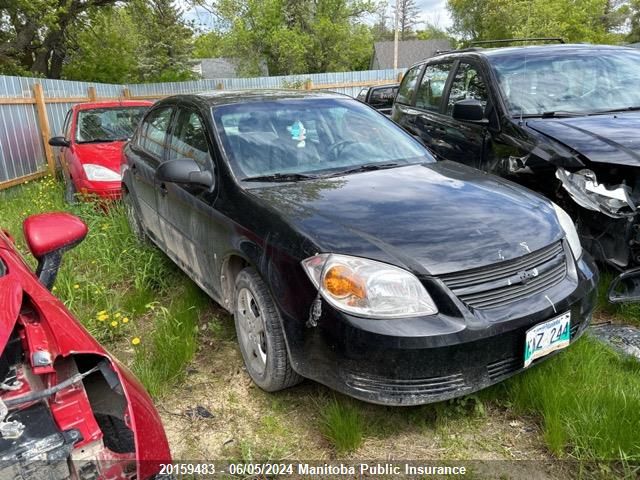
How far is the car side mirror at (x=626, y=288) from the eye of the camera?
3.16 metres

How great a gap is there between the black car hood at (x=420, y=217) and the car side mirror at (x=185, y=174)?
0.43 m

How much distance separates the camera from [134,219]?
204 inches

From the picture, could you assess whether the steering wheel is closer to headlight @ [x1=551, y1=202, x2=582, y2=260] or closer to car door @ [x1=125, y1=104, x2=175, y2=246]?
headlight @ [x1=551, y1=202, x2=582, y2=260]

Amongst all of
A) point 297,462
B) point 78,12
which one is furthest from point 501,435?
point 78,12

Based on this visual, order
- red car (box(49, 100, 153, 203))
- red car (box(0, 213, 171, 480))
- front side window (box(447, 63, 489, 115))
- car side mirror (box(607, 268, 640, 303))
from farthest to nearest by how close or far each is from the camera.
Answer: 1. red car (box(49, 100, 153, 203))
2. front side window (box(447, 63, 489, 115))
3. car side mirror (box(607, 268, 640, 303))
4. red car (box(0, 213, 171, 480))

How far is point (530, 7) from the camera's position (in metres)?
35.6

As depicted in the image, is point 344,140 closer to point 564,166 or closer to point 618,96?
point 564,166

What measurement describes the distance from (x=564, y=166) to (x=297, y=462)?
102 inches

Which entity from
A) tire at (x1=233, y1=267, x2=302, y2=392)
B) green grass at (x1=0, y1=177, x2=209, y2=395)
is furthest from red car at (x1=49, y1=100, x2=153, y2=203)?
tire at (x1=233, y1=267, x2=302, y2=392)

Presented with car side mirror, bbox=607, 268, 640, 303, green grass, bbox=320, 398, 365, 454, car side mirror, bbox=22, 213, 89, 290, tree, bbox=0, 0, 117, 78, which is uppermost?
tree, bbox=0, 0, 117, 78

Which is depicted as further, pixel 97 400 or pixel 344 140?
pixel 344 140

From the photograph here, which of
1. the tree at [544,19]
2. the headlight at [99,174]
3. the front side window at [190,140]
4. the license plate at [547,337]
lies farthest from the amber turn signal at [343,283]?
the tree at [544,19]

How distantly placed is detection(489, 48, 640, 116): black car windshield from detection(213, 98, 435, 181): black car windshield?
1333 millimetres

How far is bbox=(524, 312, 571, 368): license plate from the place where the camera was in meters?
2.32
